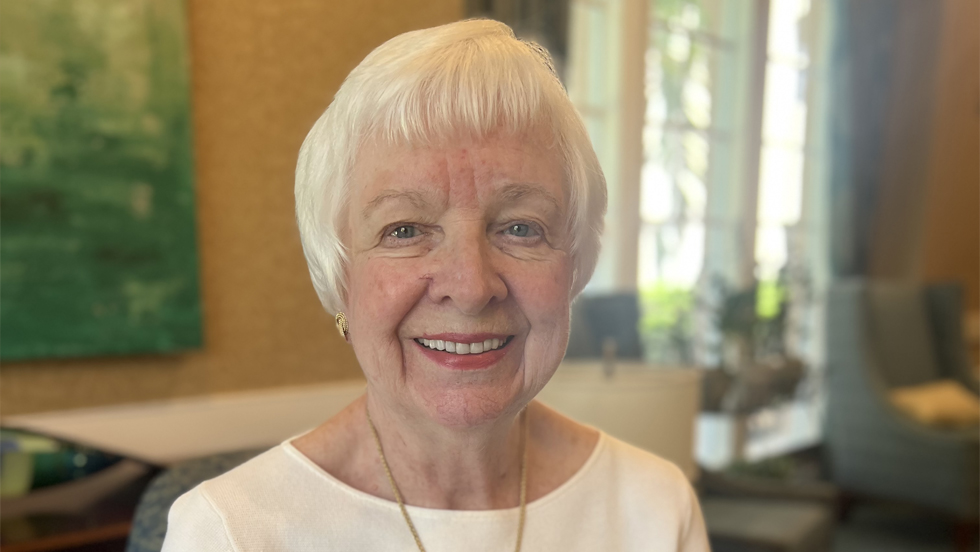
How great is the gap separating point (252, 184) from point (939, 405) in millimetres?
3501

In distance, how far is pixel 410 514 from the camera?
2.86 feet

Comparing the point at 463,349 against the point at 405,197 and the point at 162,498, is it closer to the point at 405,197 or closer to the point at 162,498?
the point at 405,197

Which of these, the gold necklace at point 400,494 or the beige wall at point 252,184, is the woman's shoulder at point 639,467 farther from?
the beige wall at point 252,184

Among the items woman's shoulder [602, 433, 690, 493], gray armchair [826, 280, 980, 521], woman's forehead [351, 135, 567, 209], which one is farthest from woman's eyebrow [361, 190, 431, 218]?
gray armchair [826, 280, 980, 521]

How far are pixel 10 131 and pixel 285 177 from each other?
0.57 metres

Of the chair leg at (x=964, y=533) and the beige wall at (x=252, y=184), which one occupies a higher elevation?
the beige wall at (x=252, y=184)

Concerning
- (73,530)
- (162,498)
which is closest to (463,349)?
(162,498)

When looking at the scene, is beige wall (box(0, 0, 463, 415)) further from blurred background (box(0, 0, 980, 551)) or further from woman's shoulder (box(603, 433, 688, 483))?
woman's shoulder (box(603, 433, 688, 483))

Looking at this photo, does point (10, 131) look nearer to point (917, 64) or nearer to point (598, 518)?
point (598, 518)

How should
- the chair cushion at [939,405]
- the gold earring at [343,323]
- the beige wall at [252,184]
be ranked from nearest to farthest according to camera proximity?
the gold earring at [343,323]
the beige wall at [252,184]
the chair cushion at [939,405]

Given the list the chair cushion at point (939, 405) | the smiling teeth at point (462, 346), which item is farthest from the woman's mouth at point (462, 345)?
the chair cushion at point (939, 405)

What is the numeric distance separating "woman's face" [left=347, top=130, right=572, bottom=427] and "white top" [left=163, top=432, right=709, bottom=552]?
162mm

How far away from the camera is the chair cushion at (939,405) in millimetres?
3609

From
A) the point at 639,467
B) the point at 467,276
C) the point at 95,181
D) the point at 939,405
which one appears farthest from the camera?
the point at 939,405
